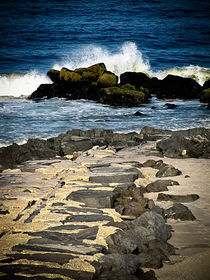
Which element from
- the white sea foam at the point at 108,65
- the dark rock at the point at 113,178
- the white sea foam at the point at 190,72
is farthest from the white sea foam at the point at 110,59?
the dark rock at the point at 113,178

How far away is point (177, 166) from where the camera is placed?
19.8ft

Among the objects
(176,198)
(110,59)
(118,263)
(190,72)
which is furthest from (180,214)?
(110,59)

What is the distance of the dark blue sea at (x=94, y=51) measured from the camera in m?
14.3

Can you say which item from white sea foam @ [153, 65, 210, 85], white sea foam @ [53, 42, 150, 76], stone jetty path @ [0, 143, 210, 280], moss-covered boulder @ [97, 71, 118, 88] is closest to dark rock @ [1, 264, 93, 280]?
stone jetty path @ [0, 143, 210, 280]

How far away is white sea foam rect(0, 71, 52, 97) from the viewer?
79.5 feet

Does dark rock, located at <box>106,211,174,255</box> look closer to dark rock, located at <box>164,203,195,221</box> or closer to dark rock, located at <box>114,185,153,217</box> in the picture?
dark rock, located at <box>164,203,195,221</box>

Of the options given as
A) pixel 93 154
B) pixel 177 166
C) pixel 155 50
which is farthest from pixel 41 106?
pixel 155 50

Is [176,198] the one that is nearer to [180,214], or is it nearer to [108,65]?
[180,214]

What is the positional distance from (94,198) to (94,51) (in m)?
30.0

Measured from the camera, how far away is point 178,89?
22109 millimetres

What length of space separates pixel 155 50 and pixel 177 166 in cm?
2963

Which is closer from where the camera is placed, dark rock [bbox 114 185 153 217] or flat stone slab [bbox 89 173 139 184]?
dark rock [bbox 114 185 153 217]

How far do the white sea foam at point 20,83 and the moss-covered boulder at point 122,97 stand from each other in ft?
23.0

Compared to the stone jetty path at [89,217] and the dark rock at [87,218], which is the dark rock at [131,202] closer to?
the stone jetty path at [89,217]
